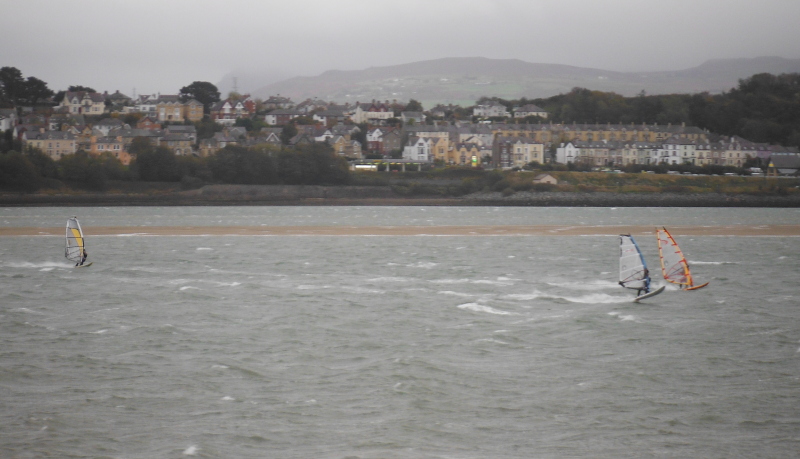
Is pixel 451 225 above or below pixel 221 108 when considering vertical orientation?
below

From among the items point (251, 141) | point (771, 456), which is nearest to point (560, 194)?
point (251, 141)

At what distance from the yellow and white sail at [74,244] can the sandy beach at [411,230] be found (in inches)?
542

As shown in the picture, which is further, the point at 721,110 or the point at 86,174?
the point at 721,110

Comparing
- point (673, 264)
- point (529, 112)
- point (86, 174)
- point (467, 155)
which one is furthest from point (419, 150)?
point (673, 264)

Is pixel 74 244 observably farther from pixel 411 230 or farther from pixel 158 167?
pixel 158 167

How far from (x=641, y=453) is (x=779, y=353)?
623 cm

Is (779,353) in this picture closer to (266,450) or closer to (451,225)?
(266,450)

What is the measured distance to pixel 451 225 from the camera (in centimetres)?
5000

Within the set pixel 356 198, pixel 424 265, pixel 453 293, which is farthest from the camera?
pixel 356 198

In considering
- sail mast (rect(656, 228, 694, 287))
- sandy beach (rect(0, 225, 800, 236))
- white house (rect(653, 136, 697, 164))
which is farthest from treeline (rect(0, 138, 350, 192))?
sail mast (rect(656, 228, 694, 287))

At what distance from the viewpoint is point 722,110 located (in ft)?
453

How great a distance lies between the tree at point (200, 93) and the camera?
154125 millimetres

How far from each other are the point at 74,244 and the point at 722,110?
423 feet

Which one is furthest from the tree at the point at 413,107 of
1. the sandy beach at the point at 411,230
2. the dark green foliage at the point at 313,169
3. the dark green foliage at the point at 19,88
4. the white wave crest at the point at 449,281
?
the white wave crest at the point at 449,281
